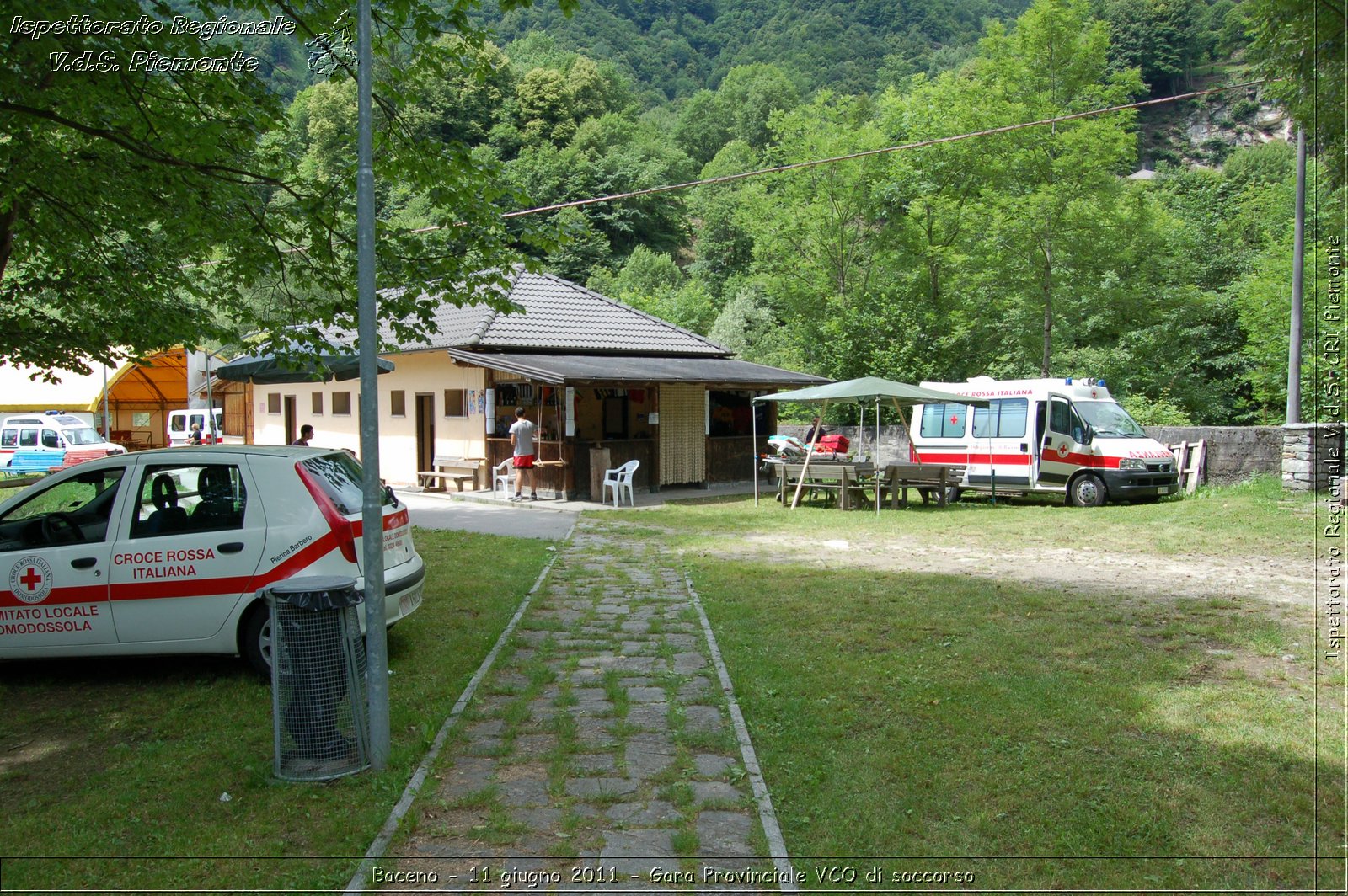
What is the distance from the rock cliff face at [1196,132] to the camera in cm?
7356

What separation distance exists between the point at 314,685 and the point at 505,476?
1489 cm

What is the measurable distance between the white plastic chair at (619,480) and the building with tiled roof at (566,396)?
38 cm

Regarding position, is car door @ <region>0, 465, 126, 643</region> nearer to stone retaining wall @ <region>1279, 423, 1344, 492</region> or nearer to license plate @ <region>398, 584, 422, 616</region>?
license plate @ <region>398, 584, 422, 616</region>

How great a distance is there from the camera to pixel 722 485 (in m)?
22.4

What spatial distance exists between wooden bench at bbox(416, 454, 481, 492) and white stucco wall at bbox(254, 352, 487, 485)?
26 centimetres

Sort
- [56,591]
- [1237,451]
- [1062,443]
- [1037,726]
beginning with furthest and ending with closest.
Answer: [1237,451] < [1062,443] < [56,591] < [1037,726]

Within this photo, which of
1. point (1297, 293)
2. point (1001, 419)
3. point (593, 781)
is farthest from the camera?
point (1001, 419)

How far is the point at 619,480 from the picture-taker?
60.9 ft

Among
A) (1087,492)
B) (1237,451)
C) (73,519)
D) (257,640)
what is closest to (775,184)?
(1237,451)

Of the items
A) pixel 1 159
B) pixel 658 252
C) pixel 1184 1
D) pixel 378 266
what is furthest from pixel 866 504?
pixel 1184 1

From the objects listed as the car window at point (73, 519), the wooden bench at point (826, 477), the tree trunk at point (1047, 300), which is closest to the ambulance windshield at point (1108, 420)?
the wooden bench at point (826, 477)

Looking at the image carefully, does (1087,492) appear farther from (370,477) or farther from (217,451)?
(370,477)

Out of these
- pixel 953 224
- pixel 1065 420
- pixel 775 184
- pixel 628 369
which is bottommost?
pixel 1065 420

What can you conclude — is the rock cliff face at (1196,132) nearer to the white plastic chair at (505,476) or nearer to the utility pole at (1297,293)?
the utility pole at (1297,293)
